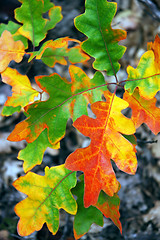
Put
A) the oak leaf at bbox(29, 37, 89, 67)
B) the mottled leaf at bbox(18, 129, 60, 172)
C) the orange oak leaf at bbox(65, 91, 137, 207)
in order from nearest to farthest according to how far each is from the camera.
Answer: the orange oak leaf at bbox(65, 91, 137, 207) < the mottled leaf at bbox(18, 129, 60, 172) < the oak leaf at bbox(29, 37, 89, 67)

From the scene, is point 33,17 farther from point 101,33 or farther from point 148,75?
point 148,75

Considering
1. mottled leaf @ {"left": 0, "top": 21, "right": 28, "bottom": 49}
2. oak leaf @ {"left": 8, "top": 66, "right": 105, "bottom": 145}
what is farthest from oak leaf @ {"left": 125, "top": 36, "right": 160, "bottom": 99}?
mottled leaf @ {"left": 0, "top": 21, "right": 28, "bottom": 49}

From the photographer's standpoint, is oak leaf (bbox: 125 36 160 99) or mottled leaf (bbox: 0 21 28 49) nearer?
oak leaf (bbox: 125 36 160 99)

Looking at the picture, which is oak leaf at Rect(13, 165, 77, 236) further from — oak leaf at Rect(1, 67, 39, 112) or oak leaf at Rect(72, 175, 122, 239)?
oak leaf at Rect(1, 67, 39, 112)

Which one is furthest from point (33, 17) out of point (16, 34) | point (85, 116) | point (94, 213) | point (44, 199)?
point (94, 213)

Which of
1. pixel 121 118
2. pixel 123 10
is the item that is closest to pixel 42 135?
pixel 121 118

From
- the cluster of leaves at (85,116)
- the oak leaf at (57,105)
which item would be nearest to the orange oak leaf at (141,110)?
the cluster of leaves at (85,116)

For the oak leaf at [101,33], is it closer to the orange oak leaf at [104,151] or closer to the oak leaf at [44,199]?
the orange oak leaf at [104,151]

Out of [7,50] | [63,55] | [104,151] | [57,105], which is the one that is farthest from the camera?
[63,55]
